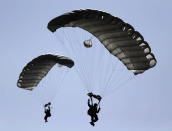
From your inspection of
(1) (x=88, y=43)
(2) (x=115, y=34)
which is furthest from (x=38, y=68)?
(2) (x=115, y=34)

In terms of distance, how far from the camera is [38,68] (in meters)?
34.5

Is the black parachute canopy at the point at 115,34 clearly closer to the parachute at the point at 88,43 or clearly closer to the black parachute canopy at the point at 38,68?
the parachute at the point at 88,43

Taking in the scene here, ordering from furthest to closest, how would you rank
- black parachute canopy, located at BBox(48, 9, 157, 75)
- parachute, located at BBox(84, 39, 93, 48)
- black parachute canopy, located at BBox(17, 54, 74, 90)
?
black parachute canopy, located at BBox(17, 54, 74, 90)
parachute, located at BBox(84, 39, 93, 48)
black parachute canopy, located at BBox(48, 9, 157, 75)

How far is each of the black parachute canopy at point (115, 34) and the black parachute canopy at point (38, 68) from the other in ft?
16.8

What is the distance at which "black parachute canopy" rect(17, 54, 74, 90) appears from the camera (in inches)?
1276

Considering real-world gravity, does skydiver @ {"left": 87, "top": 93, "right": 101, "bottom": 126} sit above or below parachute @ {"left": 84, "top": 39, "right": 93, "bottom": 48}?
below

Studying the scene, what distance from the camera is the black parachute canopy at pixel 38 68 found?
1276 inches

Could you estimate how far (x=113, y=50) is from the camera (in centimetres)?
2834

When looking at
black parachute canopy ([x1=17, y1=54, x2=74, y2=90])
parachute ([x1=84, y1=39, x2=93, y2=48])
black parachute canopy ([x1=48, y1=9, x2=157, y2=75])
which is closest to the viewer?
black parachute canopy ([x1=48, y1=9, x2=157, y2=75])

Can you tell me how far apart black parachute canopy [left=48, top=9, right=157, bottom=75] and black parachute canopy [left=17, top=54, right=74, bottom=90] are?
5.13 m

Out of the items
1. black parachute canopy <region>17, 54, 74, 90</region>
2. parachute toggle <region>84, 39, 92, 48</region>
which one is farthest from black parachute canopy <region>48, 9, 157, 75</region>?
Result: black parachute canopy <region>17, 54, 74, 90</region>

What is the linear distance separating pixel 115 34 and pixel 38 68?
32.5ft

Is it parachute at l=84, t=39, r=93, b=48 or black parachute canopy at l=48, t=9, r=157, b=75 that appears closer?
black parachute canopy at l=48, t=9, r=157, b=75

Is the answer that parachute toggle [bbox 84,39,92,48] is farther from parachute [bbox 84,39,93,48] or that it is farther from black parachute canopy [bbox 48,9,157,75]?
black parachute canopy [bbox 48,9,157,75]
